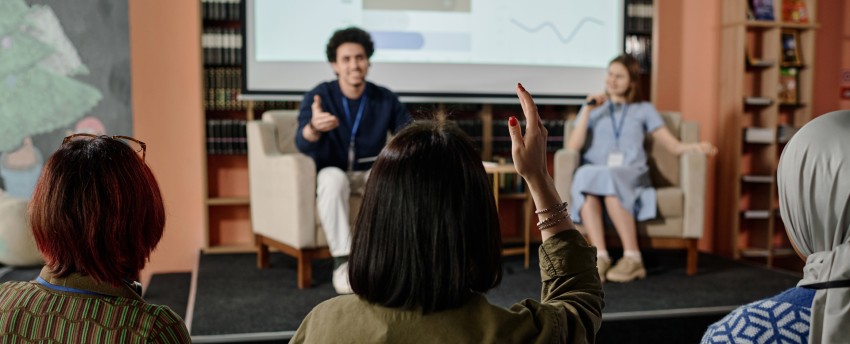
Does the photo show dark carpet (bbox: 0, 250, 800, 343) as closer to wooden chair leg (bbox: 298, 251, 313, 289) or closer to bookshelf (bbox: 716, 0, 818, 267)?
wooden chair leg (bbox: 298, 251, 313, 289)

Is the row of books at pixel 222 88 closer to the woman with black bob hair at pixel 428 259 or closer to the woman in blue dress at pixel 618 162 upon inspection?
the woman in blue dress at pixel 618 162

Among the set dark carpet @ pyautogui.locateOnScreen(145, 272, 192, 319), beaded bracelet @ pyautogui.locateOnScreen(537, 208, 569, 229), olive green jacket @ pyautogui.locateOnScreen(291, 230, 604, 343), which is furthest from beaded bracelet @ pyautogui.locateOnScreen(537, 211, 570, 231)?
dark carpet @ pyautogui.locateOnScreen(145, 272, 192, 319)

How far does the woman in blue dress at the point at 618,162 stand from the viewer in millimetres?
3627

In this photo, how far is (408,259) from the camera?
864 millimetres

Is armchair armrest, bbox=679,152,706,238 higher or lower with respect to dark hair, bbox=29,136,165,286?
lower

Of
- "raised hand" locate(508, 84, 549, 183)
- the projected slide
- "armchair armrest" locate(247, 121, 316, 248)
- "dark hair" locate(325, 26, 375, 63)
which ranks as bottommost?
"armchair armrest" locate(247, 121, 316, 248)

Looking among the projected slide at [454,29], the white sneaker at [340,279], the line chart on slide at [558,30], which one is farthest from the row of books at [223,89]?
the line chart on slide at [558,30]

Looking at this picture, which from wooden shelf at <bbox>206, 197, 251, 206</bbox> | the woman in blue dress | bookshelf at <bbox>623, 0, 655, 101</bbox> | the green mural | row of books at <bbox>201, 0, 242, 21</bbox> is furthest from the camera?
bookshelf at <bbox>623, 0, 655, 101</bbox>

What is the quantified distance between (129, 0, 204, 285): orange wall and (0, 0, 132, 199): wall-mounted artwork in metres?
0.09

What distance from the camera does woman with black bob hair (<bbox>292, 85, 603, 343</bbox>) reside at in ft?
2.85

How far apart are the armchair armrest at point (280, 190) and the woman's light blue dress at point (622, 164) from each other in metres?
1.31

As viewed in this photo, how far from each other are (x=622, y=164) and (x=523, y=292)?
1.02m

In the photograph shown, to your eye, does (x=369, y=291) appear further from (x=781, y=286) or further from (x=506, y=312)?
(x=781, y=286)

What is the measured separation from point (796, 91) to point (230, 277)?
3727mm
